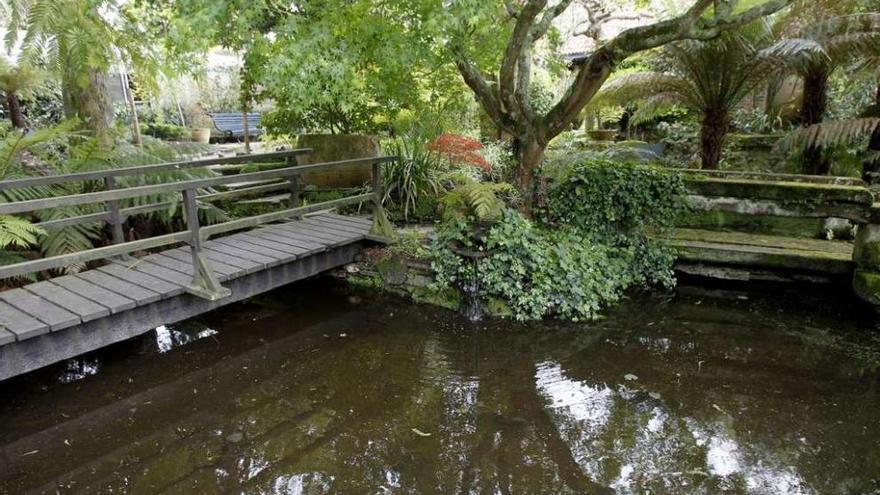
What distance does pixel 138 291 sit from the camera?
4242 millimetres

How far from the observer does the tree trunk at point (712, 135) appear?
7.21 meters

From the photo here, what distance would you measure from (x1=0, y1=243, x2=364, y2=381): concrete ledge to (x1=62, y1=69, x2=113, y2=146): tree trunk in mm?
3314

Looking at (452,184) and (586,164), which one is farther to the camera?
(452,184)

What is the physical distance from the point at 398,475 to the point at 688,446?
75.3 inches

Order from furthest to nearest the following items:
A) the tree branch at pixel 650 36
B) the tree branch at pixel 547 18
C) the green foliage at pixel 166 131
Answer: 1. the green foliage at pixel 166 131
2. the tree branch at pixel 547 18
3. the tree branch at pixel 650 36

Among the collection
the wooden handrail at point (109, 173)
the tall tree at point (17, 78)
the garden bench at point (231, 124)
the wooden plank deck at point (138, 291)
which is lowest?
the wooden plank deck at point (138, 291)

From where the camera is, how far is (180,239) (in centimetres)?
443

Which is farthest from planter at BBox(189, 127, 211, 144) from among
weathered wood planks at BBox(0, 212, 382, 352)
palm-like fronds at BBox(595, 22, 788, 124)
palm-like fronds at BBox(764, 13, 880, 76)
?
palm-like fronds at BBox(764, 13, 880, 76)

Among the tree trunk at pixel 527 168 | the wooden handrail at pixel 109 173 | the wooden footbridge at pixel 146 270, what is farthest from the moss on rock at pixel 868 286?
the wooden handrail at pixel 109 173

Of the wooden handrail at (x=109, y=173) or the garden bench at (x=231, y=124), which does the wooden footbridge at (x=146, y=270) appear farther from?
the garden bench at (x=231, y=124)

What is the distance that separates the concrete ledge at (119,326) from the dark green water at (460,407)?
43 centimetres

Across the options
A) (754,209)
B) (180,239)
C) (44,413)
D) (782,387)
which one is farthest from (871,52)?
(44,413)

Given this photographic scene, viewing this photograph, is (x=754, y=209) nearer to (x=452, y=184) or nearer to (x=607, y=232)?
(x=607, y=232)

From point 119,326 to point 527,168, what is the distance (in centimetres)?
455
